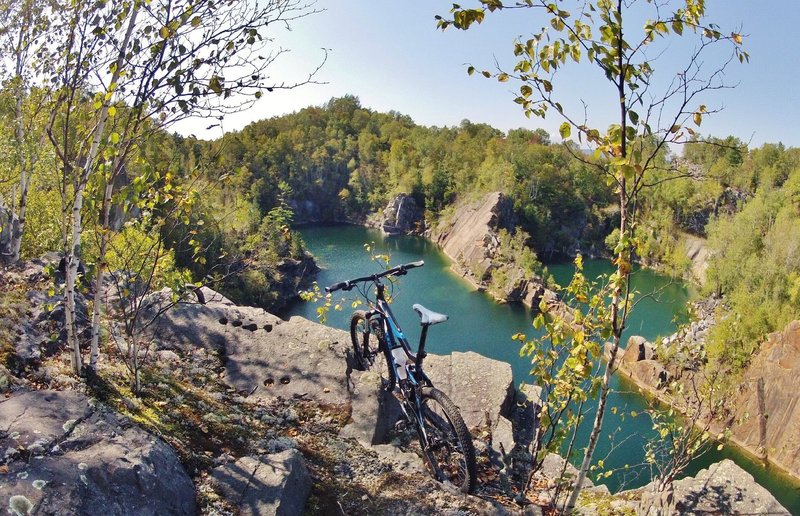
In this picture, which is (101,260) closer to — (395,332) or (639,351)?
(395,332)

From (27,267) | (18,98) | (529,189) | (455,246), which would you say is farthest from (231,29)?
(529,189)

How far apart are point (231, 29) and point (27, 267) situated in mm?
5434

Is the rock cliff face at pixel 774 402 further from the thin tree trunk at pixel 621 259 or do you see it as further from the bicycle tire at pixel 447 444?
the thin tree trunk at pixel 621 259

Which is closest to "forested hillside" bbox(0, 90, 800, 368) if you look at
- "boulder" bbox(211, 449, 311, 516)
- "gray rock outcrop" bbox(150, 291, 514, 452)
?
"gray rock outcrop" bbox(150, 291, 514, 452)

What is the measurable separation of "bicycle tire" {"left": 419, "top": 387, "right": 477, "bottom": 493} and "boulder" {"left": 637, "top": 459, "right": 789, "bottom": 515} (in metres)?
1.72

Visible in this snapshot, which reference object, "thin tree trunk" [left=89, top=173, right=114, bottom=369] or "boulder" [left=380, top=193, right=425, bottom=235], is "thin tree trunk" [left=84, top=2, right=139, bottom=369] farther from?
"boulder" [left=380, top=193, right=425, bottom=235]

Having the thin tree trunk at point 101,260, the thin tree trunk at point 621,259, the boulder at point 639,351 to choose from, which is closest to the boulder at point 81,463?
the thin tree trunk at point 101,260

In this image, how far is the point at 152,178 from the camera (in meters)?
4.99

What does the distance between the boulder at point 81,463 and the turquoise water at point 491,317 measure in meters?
6.21

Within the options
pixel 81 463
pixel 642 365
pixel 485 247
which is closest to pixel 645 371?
pixel 642 365

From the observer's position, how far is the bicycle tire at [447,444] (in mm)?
4969

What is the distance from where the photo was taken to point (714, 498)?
531 centimetres

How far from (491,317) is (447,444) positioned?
3072 centimetres

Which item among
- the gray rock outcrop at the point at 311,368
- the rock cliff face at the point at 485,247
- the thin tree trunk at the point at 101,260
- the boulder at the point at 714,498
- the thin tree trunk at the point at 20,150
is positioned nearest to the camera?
the thin tree trunk at the point at 101,260
